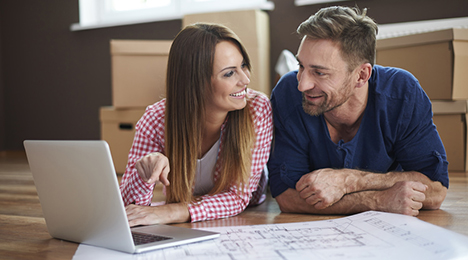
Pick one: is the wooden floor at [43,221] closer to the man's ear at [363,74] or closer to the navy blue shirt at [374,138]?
the navy blue shirt at [374,138]

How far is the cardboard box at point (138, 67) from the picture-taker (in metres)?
2.59

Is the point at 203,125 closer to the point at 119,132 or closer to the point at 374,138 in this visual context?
the point at 374,138

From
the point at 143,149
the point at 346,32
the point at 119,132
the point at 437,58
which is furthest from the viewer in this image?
the point at 119,132

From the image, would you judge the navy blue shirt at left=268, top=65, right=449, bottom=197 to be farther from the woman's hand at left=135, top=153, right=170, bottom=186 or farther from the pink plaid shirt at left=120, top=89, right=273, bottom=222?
the woman's hand at left=135, top=153, right=170, bottom=186

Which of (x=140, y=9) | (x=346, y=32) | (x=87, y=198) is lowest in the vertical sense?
(x=87, y=198)

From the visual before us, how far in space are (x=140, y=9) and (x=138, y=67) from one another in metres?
1.36

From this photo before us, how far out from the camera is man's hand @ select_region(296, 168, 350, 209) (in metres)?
1.28

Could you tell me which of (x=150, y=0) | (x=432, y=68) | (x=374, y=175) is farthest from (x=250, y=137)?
(x=150, y=0)

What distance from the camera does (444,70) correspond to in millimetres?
2293

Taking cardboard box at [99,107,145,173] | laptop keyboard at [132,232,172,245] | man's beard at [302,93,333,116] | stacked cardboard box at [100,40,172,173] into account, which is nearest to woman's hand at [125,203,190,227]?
laptop keyboard at [132,232,172,245]

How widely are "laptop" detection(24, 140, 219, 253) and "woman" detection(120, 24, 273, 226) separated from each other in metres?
0.32

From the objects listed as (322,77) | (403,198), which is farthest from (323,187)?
(322,77)

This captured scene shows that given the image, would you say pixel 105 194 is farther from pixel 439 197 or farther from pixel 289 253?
pixel 439 197

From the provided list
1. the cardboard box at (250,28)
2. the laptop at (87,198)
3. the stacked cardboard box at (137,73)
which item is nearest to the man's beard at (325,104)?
the laptop at (87,198)
